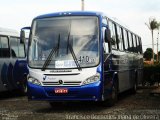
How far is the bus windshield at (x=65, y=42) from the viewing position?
1348 centimetres

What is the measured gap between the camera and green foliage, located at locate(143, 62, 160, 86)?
85.6ft

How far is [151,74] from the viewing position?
86.6 feet

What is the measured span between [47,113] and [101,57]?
7.28 ft

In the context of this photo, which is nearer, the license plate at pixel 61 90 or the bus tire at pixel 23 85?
the license plate at pixel 61 90

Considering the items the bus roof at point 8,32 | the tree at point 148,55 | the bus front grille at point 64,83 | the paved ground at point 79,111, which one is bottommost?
the tree at point 148,55

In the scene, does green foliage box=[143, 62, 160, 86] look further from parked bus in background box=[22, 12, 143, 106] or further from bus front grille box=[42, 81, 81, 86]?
bus front grille box=[42, 81, 81, 86]

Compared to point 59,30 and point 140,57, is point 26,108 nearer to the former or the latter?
point 59,30

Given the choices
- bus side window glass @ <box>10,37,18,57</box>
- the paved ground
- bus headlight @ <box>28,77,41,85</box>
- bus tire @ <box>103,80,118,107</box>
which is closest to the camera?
the paved ground

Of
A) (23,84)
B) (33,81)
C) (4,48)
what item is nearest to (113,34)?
(33,81)

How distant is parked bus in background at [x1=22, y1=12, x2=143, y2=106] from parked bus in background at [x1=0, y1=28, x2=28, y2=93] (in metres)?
4.39

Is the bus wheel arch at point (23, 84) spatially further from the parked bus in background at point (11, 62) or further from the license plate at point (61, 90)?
the license plate at point (61, 90)

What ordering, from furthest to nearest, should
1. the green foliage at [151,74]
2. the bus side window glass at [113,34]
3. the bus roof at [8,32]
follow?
1. the green foliage at [151,74]
2. the bus roof at [8,32]
3. the bus side window glass at [113,34]

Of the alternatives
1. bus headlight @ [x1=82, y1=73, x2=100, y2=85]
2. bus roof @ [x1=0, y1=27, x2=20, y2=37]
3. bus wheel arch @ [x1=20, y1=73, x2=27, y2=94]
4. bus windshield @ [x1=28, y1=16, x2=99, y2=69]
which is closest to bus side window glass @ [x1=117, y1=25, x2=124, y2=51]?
bus windshield @ [x1=28, y1=16, x2=99, y2=69]

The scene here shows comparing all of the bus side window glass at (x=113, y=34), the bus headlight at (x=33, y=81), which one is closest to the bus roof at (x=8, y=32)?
the bus side window glass at (x=113, y=34)
